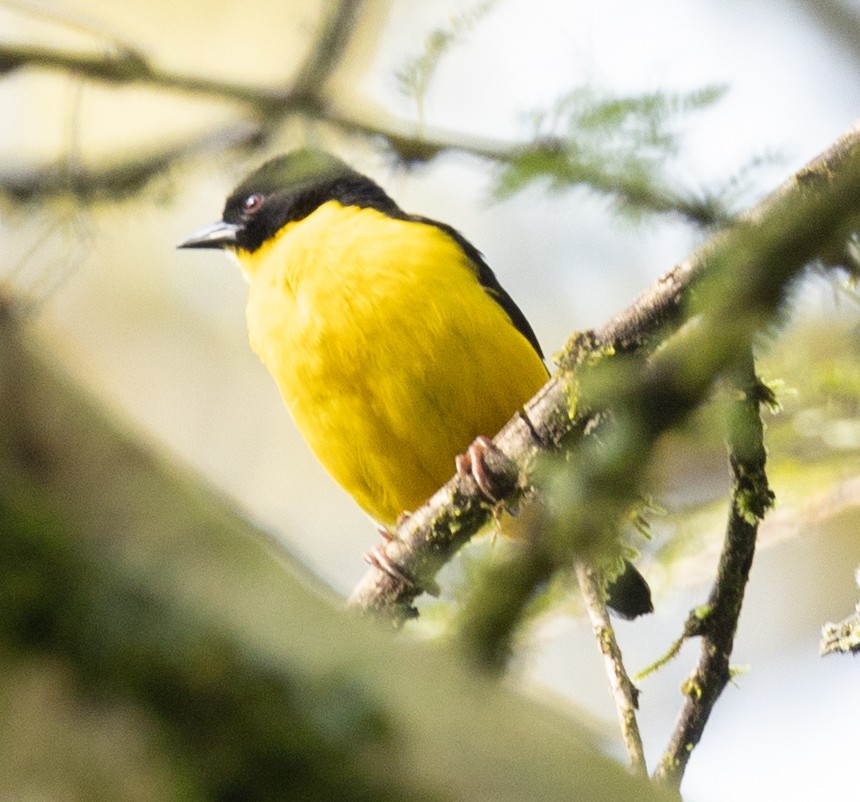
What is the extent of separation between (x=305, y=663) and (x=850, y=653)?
2.35 meters

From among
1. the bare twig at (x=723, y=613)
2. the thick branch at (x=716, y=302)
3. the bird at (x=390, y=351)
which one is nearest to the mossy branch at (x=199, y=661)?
the thick branch at (x=716, y=302)

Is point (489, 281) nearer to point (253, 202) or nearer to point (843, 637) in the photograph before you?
point (253, 202)

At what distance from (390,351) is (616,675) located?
178 cm

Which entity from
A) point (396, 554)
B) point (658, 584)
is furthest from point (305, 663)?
point (658, 584)

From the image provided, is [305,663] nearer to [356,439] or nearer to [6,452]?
[6,452]

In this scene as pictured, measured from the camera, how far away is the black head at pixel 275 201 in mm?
5211

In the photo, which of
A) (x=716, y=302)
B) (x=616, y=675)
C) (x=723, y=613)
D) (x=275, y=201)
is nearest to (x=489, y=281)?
(x=275, y=201)

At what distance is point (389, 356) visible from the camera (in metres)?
4.31

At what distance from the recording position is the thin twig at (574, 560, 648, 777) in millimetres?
2672

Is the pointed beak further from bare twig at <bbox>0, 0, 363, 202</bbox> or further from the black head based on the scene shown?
bare twig at <bbox>0, 0, 363, 202</bbox>

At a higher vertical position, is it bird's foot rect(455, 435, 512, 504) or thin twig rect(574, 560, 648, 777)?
bird's foot rect(455, 435, 512, 504)

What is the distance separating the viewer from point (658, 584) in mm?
5387

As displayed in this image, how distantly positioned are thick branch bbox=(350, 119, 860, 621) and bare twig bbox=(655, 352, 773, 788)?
478mm

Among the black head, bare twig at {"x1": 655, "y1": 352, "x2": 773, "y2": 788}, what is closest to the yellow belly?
the black head
